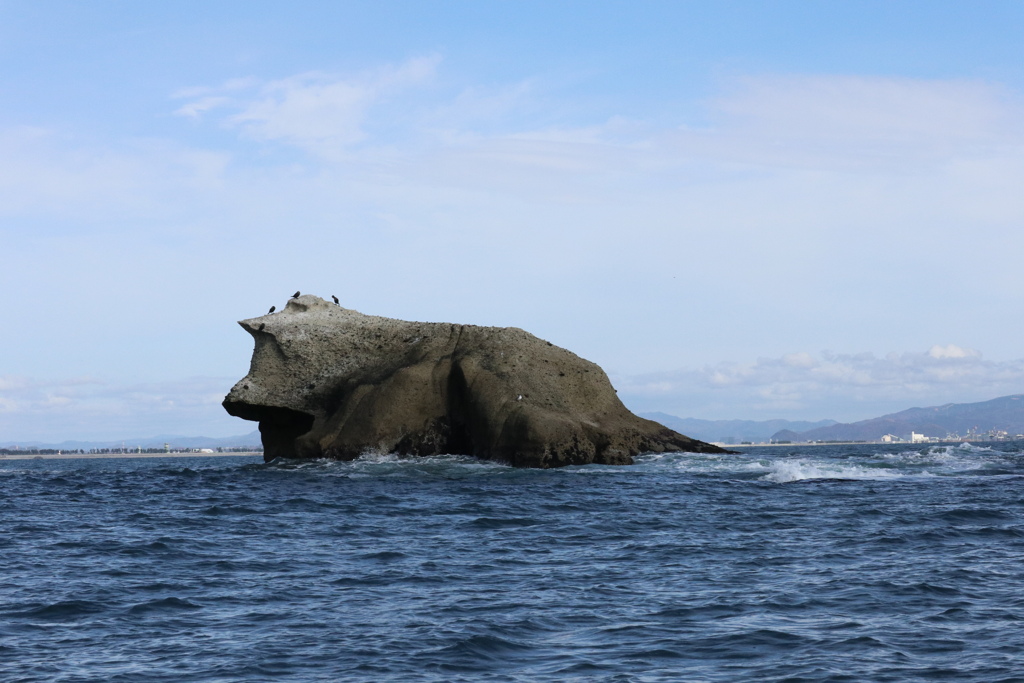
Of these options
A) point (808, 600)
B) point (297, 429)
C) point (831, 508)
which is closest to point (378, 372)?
point (297, 429)

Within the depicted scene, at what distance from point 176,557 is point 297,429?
26597 mm

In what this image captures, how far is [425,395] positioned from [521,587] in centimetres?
2539

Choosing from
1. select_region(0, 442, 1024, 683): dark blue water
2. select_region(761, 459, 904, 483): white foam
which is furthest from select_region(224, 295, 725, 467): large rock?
select_region(0, 442, 1024, 683): dark blue water

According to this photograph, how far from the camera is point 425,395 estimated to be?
4072cm

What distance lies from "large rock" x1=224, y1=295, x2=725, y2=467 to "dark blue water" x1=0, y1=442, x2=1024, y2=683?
998 centimetres

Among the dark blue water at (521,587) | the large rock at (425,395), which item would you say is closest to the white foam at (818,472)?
the dark blue water at (521,587)

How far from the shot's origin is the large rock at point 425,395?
39.4 meters

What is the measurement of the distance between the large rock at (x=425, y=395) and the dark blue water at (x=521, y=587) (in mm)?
9981

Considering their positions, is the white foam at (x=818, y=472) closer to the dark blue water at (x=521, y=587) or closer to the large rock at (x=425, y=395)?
the dark blue water at (x=521, y=587)

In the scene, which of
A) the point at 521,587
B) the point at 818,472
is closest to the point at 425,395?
the point at 818,472

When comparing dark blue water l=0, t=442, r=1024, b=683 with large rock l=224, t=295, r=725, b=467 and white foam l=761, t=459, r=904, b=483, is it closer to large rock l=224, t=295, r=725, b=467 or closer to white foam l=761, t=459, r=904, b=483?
white foam l=761, t=459, r=904, b=483

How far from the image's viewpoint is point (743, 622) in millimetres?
13266

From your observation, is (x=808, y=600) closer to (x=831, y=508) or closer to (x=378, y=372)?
(x=831, y=508)

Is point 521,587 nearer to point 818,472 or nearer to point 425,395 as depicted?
point 818,472
